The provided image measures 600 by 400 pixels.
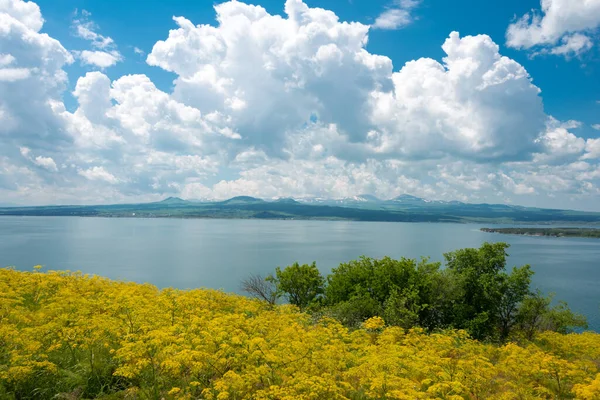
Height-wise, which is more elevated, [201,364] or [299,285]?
[201,364]

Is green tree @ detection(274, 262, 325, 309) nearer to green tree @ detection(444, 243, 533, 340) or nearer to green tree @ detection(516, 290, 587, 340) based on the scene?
green tree @ detection(444, 243, 533, 340)

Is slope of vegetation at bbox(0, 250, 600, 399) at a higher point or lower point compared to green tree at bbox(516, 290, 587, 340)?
higher

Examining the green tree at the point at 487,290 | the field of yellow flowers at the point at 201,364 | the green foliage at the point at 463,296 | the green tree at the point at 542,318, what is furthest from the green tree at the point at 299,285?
the field of yellow flowers at the point at 201,364

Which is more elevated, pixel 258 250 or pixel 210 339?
pixel 210 339

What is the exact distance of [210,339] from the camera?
10672 mm

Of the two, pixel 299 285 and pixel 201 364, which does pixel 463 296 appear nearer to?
pixel 299 285

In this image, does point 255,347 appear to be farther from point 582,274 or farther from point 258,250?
point 258,250

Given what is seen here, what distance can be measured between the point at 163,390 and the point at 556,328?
134 ft

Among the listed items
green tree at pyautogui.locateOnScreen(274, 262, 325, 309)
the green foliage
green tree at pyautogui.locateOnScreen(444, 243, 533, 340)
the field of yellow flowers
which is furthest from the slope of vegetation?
green tree at pyautogui.locateOnScreen(274, 262, 325, 309)

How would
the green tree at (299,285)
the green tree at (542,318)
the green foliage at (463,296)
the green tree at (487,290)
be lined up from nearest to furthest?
the green foliage at (463,296) < the green tree at (542,318) < the green tree at (487,290) < the green tree at (299,285)

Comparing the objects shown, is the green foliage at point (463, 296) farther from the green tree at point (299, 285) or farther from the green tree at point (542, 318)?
the green tree at point (299, 285)

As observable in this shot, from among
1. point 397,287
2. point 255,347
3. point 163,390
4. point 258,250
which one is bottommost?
point 258,250

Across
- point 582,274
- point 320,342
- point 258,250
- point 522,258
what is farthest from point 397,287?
point 522,258

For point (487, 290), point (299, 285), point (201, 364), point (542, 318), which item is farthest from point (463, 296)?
point (201, 364)
